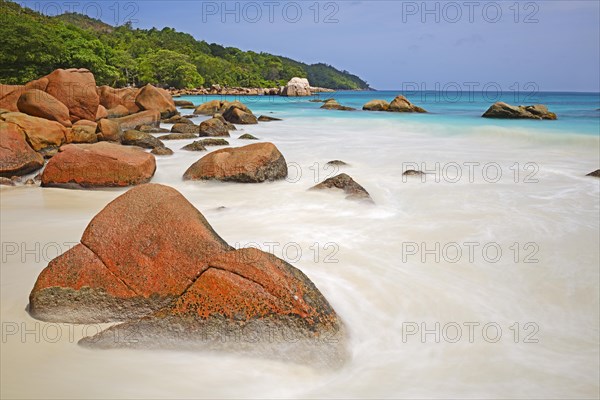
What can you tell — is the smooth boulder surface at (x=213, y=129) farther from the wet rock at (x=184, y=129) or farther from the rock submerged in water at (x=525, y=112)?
the rock submerged in water at (x=525, y=112)

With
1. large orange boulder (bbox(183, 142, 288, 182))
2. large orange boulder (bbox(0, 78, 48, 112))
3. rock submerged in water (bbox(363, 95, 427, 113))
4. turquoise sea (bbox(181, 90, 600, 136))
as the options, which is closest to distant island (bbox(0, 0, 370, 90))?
turquoise sea (bbox(181, 90, 600, 136))

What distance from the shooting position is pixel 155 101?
71.2 feet

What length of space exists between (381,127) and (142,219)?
818 inches

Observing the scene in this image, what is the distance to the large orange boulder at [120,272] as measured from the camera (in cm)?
317

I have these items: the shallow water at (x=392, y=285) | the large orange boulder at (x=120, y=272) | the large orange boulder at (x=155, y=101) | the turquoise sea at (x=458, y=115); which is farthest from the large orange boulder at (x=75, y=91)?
the turquoise sea at (x=458, y=115)

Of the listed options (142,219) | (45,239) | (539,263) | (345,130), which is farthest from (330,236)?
(345,130)

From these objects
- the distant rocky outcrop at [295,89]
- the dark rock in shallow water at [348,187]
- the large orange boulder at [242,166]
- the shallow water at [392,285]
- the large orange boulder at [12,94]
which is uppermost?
the distant rocky outcrop at [295,89]

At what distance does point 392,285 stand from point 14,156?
7.98 m

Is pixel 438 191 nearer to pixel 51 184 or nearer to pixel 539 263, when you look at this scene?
pixel 539 263

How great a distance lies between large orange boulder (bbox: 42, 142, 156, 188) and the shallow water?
0.28 metres

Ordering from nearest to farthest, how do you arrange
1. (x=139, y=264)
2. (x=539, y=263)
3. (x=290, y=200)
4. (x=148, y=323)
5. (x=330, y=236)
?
(x=148, y=323), (x=139, y=264), (x=539, y=263), (x=330, y=236), (x=290, y=200)

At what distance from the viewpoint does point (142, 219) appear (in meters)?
3.35

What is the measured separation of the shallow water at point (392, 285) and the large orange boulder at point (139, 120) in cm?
861

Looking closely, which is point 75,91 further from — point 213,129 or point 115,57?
point 115,57
